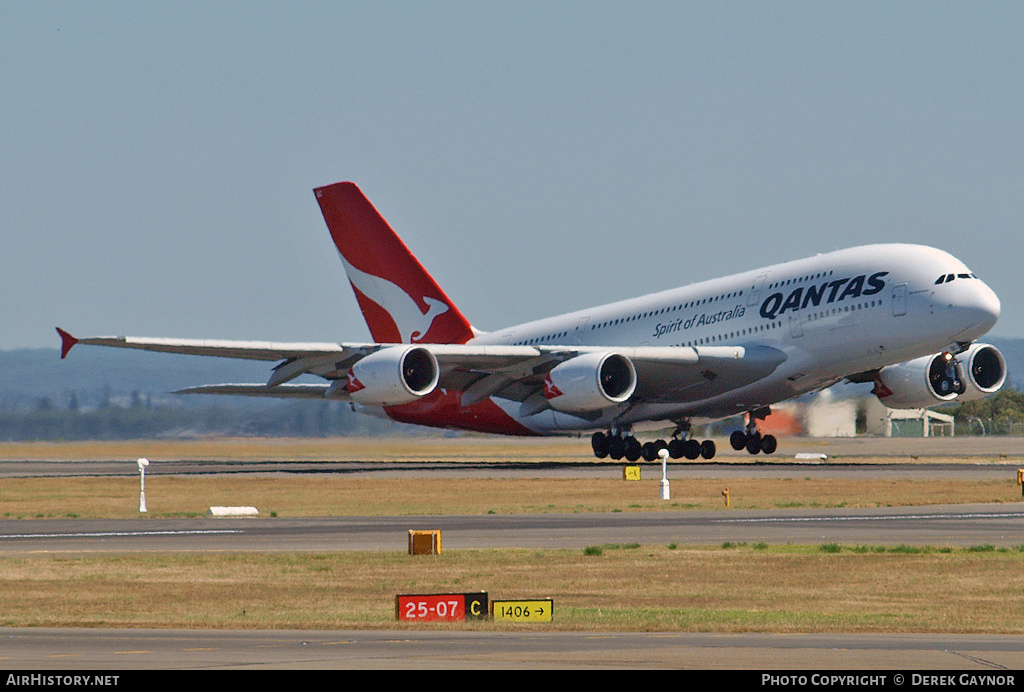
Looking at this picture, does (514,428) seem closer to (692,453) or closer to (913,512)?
(692,453)

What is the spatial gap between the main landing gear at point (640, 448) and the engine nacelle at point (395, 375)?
9201 mm

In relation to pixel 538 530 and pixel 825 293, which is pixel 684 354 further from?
pixel 538 530

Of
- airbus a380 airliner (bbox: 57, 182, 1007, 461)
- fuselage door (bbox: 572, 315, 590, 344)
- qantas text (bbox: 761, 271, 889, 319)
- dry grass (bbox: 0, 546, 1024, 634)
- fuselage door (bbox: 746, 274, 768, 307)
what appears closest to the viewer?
dry grass (bbox: 0, 546, 1024, 634)

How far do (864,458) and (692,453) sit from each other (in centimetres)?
981

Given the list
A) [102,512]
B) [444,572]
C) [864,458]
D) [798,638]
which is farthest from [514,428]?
[798,638]

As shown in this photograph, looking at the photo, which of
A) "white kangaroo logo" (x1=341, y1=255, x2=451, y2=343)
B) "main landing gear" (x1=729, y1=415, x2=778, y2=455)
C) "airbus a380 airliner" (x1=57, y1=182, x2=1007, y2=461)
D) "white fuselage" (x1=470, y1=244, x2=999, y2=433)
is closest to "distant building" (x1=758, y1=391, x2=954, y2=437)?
"main landing gear" (x1=729, y1=415, x2=778, y2=455)

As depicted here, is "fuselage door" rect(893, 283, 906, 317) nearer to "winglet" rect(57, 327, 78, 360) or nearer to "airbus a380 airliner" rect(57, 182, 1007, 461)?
"airbus a380 airliner" rect(57, 182, 1007, 461)

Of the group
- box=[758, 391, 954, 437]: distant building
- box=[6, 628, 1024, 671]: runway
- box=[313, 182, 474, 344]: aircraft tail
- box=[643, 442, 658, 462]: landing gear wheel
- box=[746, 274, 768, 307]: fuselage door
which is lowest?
box=[6, 628, 1024, 671]: runway

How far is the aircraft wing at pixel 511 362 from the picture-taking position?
5269cm

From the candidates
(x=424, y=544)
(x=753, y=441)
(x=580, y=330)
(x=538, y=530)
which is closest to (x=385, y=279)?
(x=580, y=330)

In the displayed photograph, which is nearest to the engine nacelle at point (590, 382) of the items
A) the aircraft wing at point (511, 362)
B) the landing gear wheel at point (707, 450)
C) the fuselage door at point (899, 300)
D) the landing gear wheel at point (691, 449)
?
the aircraft wing at point (511, 362)

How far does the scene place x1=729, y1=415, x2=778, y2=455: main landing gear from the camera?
196 feet

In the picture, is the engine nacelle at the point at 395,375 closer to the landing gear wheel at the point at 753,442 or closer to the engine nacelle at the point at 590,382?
the engine nacelle at the point at 590,382

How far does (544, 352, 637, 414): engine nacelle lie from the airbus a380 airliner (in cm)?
5
